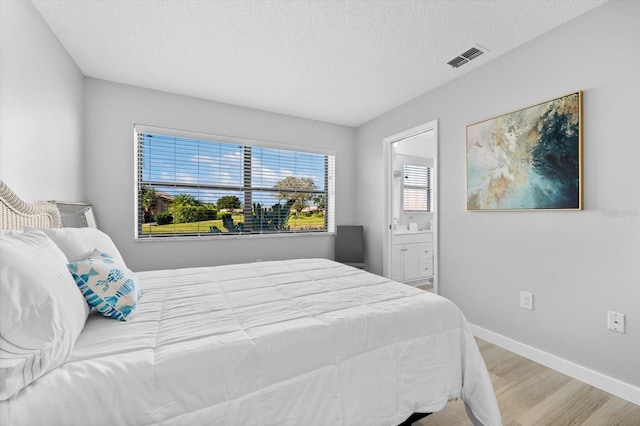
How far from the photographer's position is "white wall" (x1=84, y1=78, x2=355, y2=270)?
2.95 metres

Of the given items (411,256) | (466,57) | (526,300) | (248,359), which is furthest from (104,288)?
(411,256)

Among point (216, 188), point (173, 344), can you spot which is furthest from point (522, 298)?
point (216, 188)

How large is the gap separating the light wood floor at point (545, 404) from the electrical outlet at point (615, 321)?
44 cm

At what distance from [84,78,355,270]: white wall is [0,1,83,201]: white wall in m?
0.30

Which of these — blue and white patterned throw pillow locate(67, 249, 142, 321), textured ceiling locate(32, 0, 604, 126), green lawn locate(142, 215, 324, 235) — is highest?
textured ceiling locate(32, 0, 604, 126)

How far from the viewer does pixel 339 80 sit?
2.94 metres

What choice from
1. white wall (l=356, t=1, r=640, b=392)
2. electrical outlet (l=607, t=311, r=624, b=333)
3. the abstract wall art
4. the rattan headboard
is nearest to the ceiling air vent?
white wall (l=356, t=1, r=640, b=392)

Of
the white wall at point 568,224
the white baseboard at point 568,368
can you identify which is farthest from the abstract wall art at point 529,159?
the white baseboard at point 568,368

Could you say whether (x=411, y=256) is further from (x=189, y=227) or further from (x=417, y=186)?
(x=189, y=227)

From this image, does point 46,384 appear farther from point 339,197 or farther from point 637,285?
point 339,197

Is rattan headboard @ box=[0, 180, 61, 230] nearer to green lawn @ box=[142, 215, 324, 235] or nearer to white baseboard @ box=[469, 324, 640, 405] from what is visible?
green lawn @ box=[142, 215, 324, 235]

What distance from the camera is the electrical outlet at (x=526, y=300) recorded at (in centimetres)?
226

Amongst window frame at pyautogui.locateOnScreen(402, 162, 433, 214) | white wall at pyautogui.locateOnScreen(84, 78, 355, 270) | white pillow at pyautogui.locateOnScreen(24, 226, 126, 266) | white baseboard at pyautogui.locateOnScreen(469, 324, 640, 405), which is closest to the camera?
white pillow at pyautogui.locateOnScreen(24, 226, 126, 266)

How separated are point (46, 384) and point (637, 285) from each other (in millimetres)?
2967
